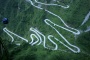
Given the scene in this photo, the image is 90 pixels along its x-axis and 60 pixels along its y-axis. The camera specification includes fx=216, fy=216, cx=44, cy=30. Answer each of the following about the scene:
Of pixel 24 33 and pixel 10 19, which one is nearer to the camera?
pixel 24 33

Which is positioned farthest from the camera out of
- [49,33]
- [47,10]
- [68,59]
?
[47,10]

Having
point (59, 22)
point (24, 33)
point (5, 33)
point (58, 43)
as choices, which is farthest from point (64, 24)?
point (5, 33)

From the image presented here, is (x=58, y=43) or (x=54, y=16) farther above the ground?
(x=54, y=16)

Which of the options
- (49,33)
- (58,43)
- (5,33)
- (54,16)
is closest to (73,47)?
(58,43)

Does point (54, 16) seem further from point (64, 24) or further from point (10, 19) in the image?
point (10, 19)

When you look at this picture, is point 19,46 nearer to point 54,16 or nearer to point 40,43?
point 40,43

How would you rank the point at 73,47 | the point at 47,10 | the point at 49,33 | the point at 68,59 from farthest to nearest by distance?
1. the point at 47,10
2. the point at 49,33
3. the point at 73,47
4. the point at 68,59
